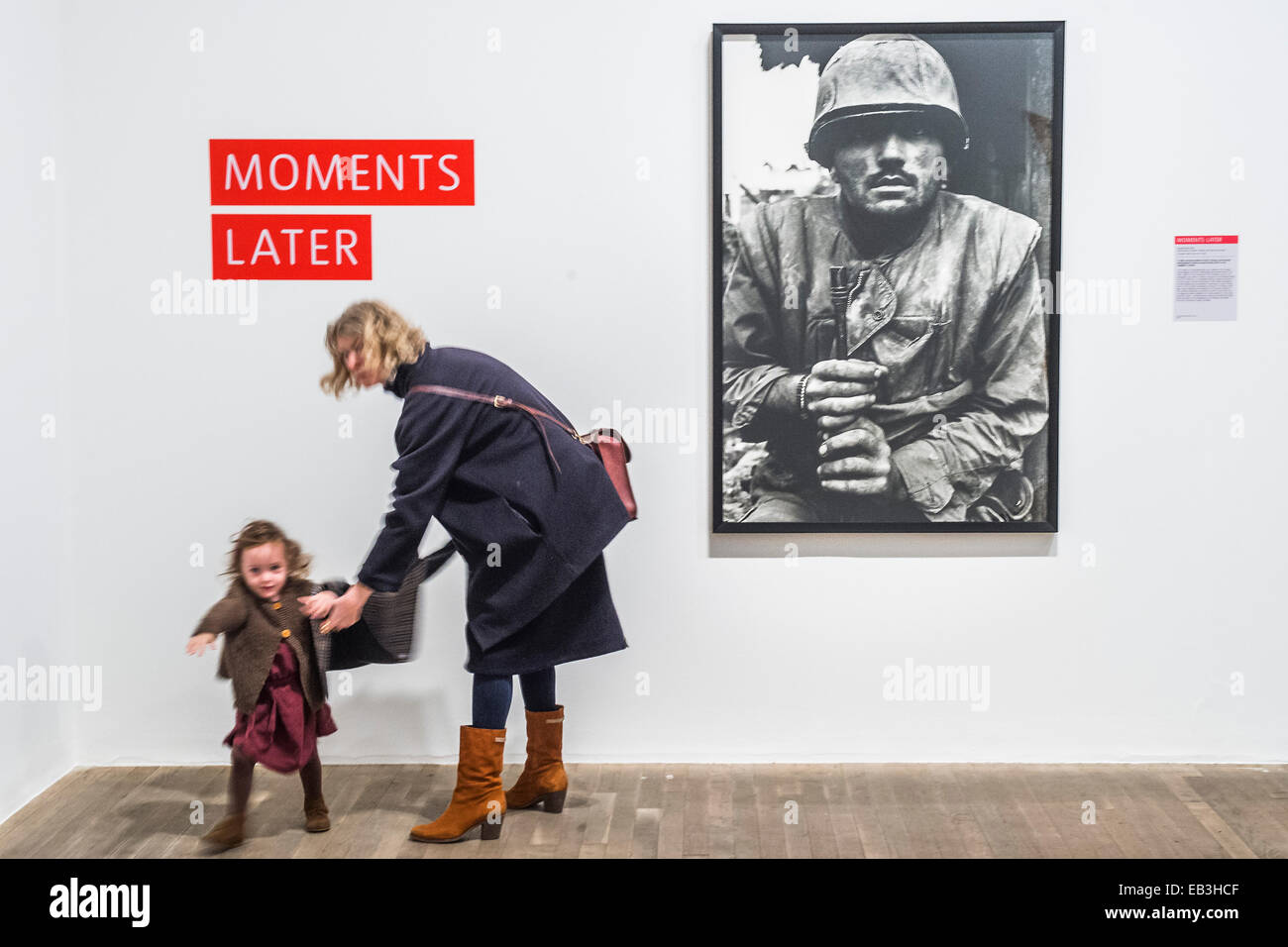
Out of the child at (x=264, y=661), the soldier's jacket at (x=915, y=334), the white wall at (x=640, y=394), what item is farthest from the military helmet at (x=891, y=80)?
the child at (x=264, y=661)

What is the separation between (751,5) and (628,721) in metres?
2.03

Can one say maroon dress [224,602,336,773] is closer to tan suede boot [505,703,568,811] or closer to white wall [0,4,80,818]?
tan suede boot [505,703,568,811]

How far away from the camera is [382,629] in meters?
3.28

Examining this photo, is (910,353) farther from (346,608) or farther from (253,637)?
(253,637)

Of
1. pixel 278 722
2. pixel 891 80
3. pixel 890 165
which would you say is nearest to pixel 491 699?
pixel 278 722

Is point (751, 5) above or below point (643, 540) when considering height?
above

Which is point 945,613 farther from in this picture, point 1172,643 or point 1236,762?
point 1236,762

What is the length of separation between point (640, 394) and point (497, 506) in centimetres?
76

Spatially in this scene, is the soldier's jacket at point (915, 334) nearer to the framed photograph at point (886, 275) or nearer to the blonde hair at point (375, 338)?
the framed photograph at point (886, 275)

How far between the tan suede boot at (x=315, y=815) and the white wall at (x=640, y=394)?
1.66 ft

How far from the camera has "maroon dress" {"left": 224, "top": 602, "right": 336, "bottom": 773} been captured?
3150 millimetres

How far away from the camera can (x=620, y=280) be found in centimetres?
371

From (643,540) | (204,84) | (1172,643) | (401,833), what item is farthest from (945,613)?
(204,84)

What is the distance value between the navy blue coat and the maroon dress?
0.97ft
